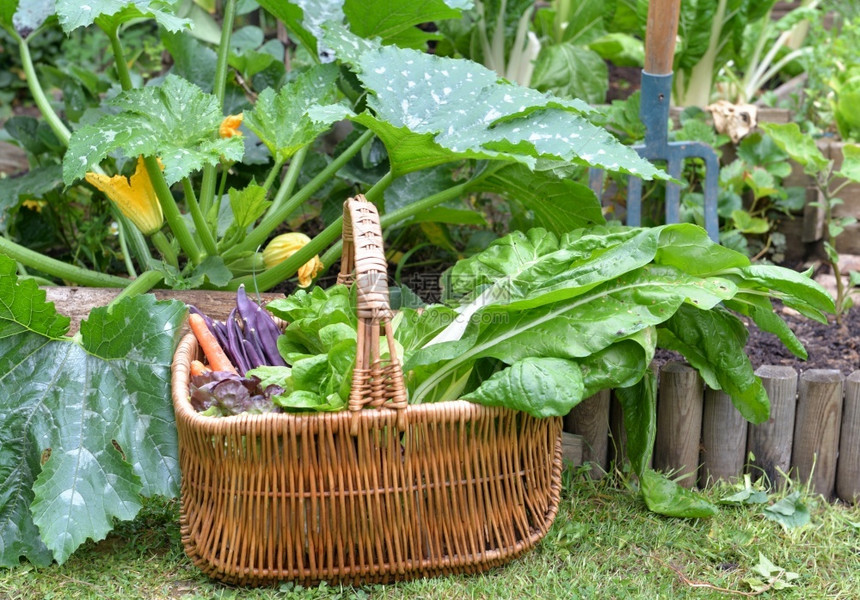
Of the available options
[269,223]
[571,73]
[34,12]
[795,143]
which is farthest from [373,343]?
[571,73]

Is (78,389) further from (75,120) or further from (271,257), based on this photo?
(75,120)

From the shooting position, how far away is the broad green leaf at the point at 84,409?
2.01 meters

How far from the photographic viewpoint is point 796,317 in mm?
3023

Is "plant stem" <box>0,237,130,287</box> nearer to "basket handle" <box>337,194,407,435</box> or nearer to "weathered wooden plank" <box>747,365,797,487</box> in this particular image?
"basket handle" <box>337,194,407,435</box>

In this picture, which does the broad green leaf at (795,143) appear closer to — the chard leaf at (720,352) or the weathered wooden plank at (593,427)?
the chard leaf at (720,352)

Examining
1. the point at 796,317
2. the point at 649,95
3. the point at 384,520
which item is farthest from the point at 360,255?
the point at 796,317

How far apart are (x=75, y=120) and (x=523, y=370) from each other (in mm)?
2119

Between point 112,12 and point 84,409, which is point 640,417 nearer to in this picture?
point 84,409

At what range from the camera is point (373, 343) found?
1.81 meters

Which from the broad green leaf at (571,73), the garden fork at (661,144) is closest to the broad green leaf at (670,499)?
the garden fork at (661,144)

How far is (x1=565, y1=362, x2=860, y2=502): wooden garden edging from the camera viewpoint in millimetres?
2340

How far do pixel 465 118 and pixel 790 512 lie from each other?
1.25m

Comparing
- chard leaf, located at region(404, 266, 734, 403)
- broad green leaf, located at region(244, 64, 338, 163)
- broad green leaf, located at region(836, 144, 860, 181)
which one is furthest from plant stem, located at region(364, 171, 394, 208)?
broad green leaf, located at region(836, 144, 860, 181)

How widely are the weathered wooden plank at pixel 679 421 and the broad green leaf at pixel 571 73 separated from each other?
1752mm
